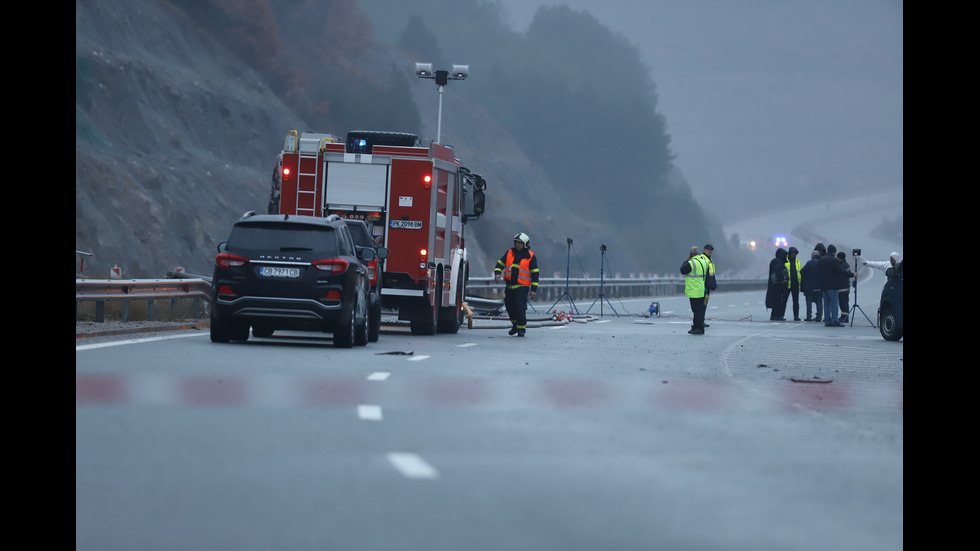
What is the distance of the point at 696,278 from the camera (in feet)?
87.5

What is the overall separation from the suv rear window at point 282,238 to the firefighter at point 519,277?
6.29 metres

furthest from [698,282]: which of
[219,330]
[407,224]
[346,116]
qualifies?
[346,116]

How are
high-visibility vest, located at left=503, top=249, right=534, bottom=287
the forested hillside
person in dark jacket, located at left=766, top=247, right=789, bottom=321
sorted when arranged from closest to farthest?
high-visibility vest, located at left=503, top=249, right=534, bottom=287, person in dark jacket, located at left=766, top=247, right=789, bottom=321, the forested hillside

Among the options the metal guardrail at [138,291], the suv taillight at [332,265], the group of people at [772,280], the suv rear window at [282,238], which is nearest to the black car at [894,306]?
the group of people at [772,280]

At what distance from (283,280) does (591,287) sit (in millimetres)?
35838

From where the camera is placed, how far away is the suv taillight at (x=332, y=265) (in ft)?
60.2

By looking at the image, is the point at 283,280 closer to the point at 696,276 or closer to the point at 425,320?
the point at 425,320

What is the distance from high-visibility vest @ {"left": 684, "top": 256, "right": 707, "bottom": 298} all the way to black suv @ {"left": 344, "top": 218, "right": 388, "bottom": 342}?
22.2ft

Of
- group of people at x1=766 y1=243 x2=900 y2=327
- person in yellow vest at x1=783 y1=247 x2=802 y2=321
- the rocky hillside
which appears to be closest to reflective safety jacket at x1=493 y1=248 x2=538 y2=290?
group of people at x1=766 y1=243 x2=900 y2=327

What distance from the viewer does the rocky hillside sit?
46156 millimetres

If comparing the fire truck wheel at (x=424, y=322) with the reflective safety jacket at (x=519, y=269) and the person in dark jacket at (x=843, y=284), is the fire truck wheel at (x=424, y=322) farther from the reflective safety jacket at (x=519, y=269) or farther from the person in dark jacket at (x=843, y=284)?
the person in dark jacket at (x=843, y=284)

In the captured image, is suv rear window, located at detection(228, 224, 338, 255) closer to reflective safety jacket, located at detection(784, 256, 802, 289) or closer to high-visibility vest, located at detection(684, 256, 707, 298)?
high-visibility vest, located at detection(684, 256, 707, 298)
